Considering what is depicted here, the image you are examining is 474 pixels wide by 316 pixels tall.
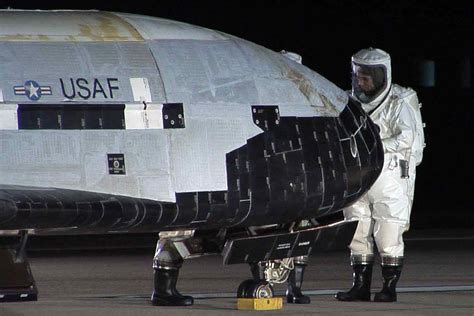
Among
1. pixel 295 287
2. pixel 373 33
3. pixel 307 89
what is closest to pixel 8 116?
pixel 307 89

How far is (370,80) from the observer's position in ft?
42.0

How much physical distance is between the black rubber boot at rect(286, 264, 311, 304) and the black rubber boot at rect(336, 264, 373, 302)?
13.8 inches

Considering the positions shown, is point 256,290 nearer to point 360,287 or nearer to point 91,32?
point 360,287

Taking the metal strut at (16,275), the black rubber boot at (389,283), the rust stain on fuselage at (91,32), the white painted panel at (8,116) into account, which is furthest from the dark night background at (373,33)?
Result: the white painted panel at (8,116)

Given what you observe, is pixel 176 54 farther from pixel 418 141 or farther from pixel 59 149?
pixel 418 141

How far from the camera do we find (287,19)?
114 feet

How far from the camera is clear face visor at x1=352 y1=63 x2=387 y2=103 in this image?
12.7 meters

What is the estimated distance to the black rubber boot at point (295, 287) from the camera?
40.7 feet

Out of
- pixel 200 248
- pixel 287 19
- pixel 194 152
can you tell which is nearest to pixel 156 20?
pixel 194 152

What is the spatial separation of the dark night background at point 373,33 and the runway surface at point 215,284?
13.3m

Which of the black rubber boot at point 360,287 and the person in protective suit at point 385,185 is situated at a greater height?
the person in protective suit at point 385,185

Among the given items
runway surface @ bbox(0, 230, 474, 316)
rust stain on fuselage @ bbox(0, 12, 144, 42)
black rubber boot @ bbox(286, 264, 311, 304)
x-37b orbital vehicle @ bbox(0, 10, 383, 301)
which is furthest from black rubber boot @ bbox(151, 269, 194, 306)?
rust stain on fuselage @ bbox(0, 12, 144, 42)

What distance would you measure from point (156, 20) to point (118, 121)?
125 cm

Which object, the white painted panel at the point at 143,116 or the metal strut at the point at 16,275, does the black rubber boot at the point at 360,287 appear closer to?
the white painted panel at the point at 143,116
